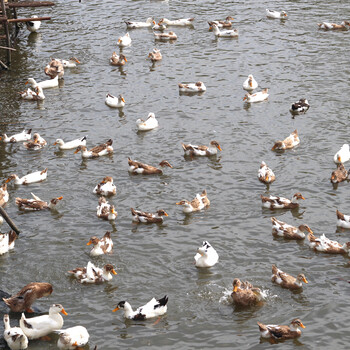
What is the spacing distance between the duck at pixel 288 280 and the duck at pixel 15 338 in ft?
19.7

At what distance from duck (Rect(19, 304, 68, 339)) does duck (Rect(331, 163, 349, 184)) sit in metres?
10.00

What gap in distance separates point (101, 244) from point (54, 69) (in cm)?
1397

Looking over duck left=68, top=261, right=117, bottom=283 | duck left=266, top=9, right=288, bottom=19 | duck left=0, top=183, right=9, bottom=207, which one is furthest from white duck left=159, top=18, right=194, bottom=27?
duck left=68, top=261, right=117, bottom=283

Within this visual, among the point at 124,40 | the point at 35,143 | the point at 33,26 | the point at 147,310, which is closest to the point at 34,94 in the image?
the point at 35,143

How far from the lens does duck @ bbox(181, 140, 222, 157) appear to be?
78.8 ft

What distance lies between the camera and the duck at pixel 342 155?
23062 mm

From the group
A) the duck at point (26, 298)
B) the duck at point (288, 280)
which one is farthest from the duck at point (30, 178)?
the duck at point (288, 280)

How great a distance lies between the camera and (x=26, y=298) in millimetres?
16391

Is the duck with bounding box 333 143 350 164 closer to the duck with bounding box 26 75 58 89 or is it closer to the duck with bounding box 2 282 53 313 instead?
the duck with bounding box 2 282 53 313

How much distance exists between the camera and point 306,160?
77.6ft

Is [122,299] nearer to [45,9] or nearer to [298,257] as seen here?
[298,257]

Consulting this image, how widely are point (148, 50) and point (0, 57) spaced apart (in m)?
6.88

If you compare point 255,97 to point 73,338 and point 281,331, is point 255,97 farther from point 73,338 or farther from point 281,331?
point 73,338

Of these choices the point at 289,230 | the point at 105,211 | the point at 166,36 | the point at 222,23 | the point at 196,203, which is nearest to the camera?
the point at 289,230
